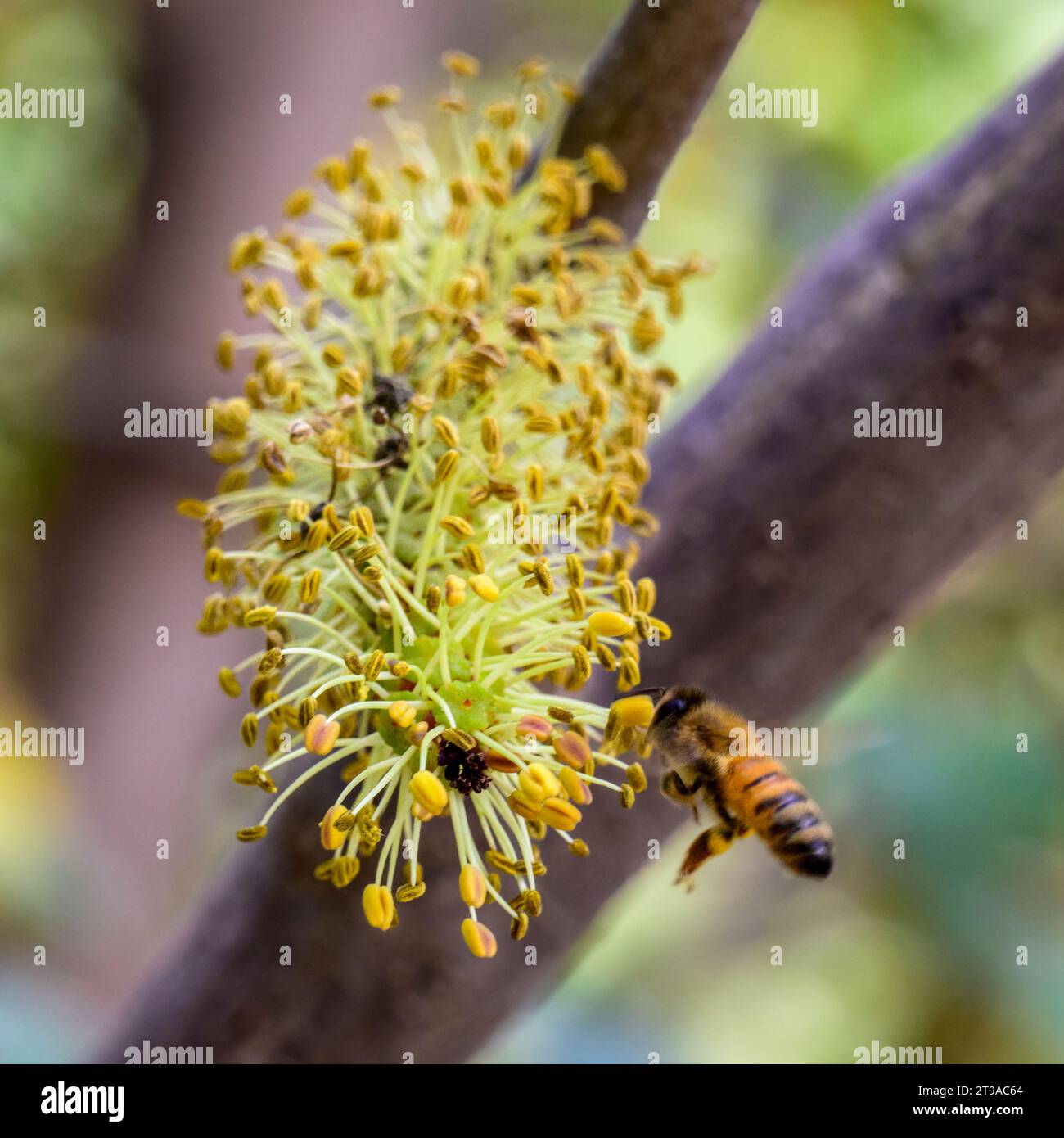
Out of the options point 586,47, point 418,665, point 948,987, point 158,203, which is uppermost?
point 586,47

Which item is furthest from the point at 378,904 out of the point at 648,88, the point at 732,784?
the point at 648,88

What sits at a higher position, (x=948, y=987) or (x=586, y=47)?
(x=586, y=47)

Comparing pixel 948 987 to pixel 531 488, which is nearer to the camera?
pixel 531 488

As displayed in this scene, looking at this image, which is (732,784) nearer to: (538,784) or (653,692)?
(653,692)

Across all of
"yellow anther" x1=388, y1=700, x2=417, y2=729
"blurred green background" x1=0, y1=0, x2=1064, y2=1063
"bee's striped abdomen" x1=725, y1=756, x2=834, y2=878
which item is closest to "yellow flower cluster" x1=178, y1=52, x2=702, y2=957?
"yellow anther" x1=388, y1=700, x2=417, y2=729

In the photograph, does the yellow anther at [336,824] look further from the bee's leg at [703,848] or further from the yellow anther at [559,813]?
the bee's leg at [703,848]
